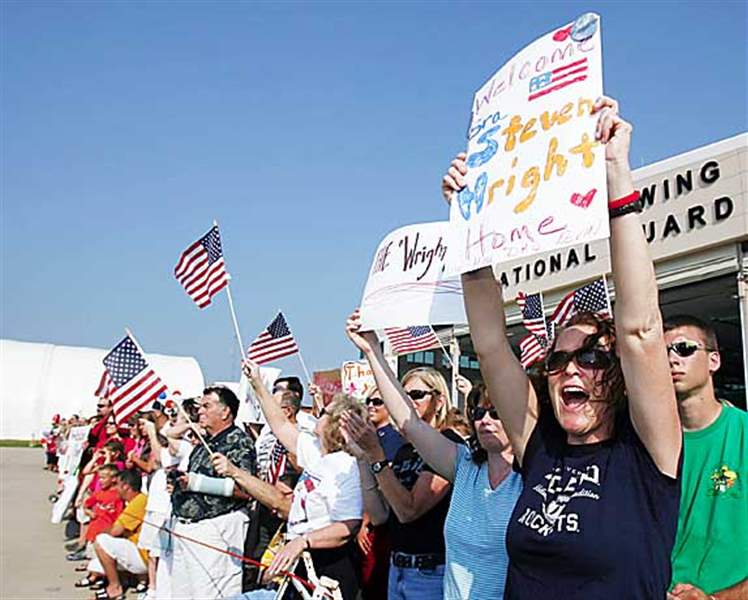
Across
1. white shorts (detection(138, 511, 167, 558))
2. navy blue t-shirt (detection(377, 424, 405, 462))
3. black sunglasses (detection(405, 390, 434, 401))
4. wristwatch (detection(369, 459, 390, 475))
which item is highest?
black sunglasses (detection(405, 390, 434, 401))

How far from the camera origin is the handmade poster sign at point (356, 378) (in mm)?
8188

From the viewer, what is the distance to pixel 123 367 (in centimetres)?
672

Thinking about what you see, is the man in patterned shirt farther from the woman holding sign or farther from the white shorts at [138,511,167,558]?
the woman holding sign

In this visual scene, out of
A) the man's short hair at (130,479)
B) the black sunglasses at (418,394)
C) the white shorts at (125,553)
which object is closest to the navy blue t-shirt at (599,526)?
the black sunglasses at (418,394)

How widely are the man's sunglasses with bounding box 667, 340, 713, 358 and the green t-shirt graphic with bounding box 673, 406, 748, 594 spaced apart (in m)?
0.27

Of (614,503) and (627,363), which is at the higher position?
(627,363)

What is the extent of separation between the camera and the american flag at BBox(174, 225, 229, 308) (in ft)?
25.6

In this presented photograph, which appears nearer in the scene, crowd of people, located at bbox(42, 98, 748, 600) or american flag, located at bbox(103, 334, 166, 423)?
crowd of people, located at bbox(42, 98, 748, 600)

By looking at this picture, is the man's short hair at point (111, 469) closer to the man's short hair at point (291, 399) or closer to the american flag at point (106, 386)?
the american flag at point (106, 386)

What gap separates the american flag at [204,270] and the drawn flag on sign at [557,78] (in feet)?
18.6

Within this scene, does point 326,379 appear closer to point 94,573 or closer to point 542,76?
point 94,573

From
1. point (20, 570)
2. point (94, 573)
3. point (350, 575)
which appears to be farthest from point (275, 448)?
point (20, 570)

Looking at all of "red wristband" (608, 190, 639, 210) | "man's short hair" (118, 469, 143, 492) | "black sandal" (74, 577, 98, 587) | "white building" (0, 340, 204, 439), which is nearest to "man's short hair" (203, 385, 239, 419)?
"man's short hair" (118, 469, 143, 492)

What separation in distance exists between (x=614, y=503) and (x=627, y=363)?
38cm
